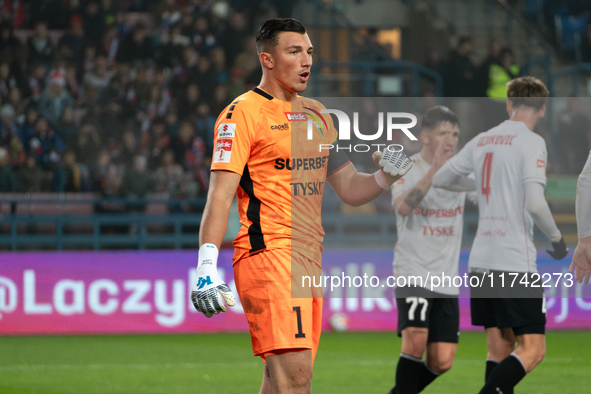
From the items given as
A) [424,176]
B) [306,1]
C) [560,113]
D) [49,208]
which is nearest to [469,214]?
[560,113]

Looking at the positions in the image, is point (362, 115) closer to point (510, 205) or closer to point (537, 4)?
point (510, 205)

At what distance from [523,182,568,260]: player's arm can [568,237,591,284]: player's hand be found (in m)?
0.08

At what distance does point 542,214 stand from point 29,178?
326 inches

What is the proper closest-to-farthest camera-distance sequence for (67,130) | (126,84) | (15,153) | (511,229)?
(511,229)
(15,153)
(67,130)
(126,84)

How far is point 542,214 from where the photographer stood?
4512mm

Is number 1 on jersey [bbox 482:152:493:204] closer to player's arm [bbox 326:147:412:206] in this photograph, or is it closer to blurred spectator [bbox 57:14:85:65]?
player's arm [bbox 326:147:412:206]

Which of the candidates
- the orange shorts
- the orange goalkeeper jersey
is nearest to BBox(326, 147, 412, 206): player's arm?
the orange goalkeeper jersey

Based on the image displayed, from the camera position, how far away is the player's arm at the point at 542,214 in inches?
178

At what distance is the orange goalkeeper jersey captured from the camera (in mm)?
3584

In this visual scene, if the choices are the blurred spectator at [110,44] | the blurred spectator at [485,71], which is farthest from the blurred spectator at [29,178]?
the blurred spectator at [485,71]

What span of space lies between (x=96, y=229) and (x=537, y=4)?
10.0m

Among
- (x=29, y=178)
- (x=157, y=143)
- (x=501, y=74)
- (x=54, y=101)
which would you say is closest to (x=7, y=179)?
(x=29, y=178)

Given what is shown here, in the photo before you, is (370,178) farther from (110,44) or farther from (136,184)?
(110,44)

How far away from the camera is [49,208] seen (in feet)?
34.8
